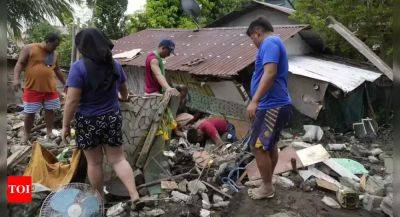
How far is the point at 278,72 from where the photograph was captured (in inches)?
168

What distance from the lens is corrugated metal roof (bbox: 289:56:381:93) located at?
30.6 ft

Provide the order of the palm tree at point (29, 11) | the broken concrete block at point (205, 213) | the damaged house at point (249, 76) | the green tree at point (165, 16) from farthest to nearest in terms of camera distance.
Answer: the green tree at point (165, 16) < the damaged house at point (249, 76) < the palm tree at point (29, 11) < the broken concrete block at point (205, 213)

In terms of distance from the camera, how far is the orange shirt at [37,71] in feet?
20.9

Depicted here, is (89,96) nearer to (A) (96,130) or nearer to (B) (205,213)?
(A) (96,130)

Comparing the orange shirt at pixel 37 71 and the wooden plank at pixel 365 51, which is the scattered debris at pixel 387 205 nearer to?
the wooden plank at pixel 365 51

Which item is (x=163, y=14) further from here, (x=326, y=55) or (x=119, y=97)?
(x=119, y=97)

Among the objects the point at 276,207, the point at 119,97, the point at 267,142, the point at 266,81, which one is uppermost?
the point at 266,81

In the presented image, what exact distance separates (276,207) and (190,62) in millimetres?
6714

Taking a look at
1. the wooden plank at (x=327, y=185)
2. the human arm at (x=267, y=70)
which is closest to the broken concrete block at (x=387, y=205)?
the wooden plank at (x=327, y=185)

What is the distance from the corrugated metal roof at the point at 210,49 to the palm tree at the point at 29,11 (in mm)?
3395

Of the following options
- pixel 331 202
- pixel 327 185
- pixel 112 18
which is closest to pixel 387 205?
pixel 331 202

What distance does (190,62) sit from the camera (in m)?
10.8

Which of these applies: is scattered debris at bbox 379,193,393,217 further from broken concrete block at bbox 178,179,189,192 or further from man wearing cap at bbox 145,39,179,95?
man wearing cap at bbox 145,39,179,95

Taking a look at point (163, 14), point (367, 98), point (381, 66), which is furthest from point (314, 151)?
point (163, 14)
